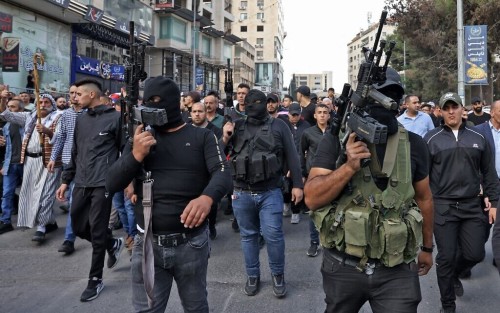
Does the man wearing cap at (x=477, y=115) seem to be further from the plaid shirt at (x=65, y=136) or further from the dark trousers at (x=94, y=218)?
the dark trousers at (x=94, y=218)

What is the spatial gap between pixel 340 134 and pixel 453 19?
92.0 ft

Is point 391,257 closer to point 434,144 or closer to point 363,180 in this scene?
point 363,180

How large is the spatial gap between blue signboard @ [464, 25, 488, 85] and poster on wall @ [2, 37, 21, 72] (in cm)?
1558

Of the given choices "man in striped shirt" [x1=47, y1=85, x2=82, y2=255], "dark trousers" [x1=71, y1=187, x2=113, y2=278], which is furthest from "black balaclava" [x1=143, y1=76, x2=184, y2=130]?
"man in striped shirt" [x1=47, y1=85, x2=82, y2=255]

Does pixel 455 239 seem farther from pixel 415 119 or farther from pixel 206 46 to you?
pixel 206 46

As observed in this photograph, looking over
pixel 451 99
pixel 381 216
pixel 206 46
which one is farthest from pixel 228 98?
pixel 206 46

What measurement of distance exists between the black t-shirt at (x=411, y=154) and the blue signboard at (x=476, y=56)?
1423 cm

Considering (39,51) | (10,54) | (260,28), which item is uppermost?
(260,28)

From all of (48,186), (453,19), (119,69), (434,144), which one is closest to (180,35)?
(119,69)

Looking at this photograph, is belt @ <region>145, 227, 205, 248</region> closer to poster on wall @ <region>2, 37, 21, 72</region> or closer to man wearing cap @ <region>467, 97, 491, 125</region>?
man wearing cap @ <region>467, 97, 491, 125</region>

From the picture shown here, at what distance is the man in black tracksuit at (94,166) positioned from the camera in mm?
4551

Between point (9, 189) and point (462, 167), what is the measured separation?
628 centimetres

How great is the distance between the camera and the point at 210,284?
15.8 feet

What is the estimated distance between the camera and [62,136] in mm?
5734
